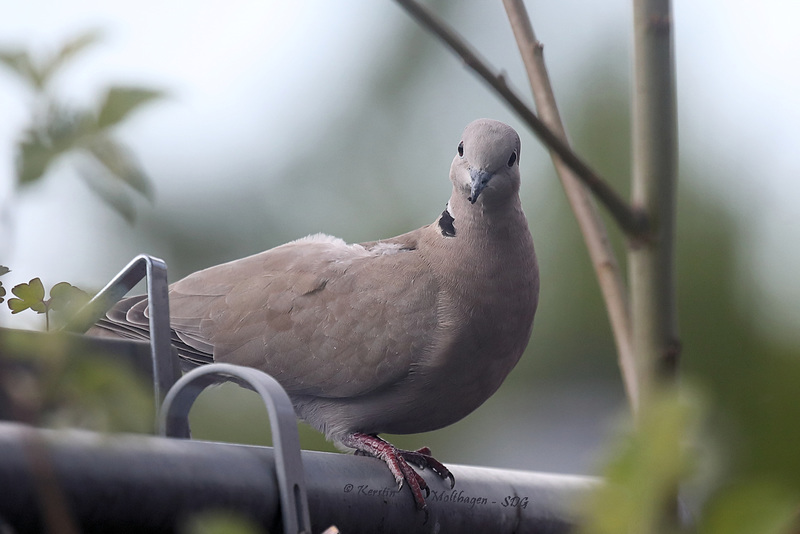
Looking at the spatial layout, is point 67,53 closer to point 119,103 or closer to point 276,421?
point 119,103

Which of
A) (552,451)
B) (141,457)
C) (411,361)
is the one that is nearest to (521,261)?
(411,361)

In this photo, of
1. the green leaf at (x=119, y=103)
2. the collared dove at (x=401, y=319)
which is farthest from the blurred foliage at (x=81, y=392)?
the collared dove at (x=401, y=319)

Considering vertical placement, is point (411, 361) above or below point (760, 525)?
above

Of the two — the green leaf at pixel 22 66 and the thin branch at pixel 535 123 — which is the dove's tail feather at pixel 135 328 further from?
the green leaf at pixel 22 66

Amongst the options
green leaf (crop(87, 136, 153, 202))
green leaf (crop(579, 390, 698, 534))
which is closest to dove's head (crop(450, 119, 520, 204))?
green leaf (crop(87, 136, 153, 202))

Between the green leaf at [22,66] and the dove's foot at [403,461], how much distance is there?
3.61 feet

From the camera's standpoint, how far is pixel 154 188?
1.56ft

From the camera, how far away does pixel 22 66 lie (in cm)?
44

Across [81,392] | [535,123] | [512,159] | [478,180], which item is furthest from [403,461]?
[81,392]

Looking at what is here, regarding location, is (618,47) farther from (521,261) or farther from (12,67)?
(12,67)

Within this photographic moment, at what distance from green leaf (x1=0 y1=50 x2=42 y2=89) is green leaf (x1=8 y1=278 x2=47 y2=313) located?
518 millimetres

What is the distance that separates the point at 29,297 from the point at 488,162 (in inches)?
58.7

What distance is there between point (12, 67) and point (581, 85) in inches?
422

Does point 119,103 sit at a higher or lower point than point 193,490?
higher
